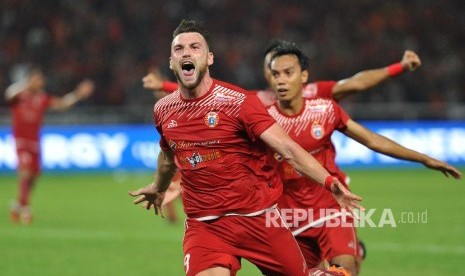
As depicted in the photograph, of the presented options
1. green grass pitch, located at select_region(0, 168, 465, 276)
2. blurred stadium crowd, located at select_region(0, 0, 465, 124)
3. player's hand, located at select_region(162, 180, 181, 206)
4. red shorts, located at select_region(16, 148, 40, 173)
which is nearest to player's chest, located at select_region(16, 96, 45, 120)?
red shorts, located at select_region(16, 148, 40, 173)

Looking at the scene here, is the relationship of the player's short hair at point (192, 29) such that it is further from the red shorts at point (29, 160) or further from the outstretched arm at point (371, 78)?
the red shorts at point (29, 160)

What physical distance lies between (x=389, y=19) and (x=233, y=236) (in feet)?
69.1

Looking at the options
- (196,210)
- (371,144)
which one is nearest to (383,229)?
(371,144)

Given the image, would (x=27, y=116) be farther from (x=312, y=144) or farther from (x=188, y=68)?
(x=188, y=68)

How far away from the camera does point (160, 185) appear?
6551 millimetres

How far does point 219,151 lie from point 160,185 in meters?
0.87

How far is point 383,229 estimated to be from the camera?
13.0 m

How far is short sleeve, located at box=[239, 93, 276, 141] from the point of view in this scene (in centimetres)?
562

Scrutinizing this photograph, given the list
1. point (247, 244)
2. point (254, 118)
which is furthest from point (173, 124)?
point (247, 244)

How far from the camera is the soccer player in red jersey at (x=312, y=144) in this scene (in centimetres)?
699

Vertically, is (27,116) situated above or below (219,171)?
above

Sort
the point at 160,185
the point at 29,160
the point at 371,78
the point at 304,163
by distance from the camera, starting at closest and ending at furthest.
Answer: the point at 304,163
the point at 160,185
the point at 371,78
the point at 29,160

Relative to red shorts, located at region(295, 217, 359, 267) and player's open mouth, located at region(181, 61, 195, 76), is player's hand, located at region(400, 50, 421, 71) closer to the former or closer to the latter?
red shorts, located at region(295, 217, 359, 267)

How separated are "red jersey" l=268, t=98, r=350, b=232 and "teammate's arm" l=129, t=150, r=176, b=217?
1047 mm
